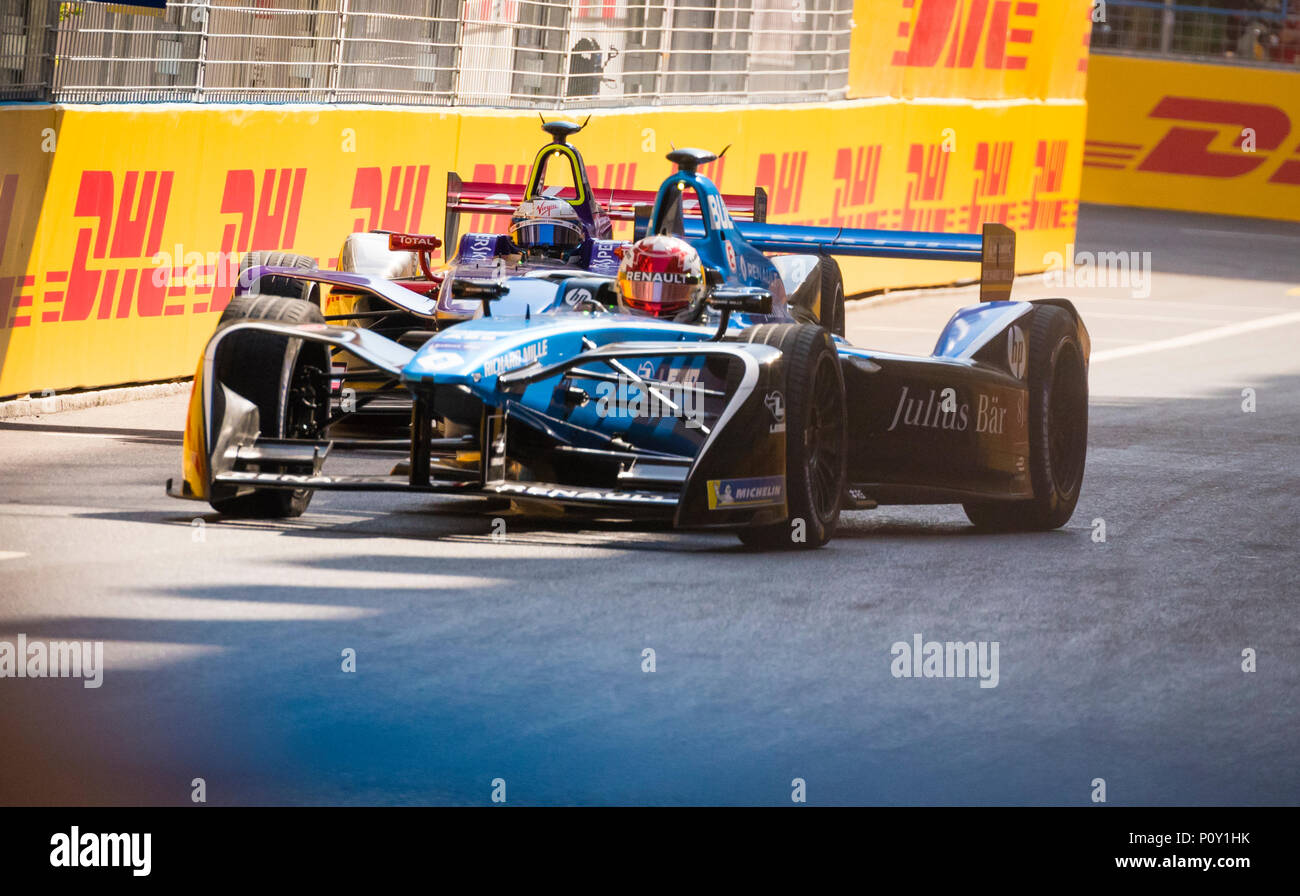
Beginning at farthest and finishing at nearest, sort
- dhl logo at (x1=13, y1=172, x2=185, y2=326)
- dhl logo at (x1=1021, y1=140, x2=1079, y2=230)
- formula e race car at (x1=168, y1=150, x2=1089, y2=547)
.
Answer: dhl logo at (x1=1021, y1=140, x2=1079, y2=230)
dhl logo at (x1=13, y1=172, x2=185, y2=326)
formula e race car at (x1=168, y1=150, x2=1089, y2=547)

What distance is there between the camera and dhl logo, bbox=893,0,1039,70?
24.4 meters

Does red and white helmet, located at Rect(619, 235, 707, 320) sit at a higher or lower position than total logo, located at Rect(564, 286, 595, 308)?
higher

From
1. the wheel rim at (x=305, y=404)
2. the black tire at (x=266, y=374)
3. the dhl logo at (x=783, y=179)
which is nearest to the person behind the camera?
the black tire at (x=266, y=374)

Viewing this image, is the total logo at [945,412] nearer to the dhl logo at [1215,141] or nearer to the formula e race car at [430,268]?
the formula e race car at [430,268]

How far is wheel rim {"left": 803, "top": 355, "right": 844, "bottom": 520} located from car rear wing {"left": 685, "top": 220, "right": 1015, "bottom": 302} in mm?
1979

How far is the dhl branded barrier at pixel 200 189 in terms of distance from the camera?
12039mm

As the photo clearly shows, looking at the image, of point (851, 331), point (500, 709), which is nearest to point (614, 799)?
point (500, 709)

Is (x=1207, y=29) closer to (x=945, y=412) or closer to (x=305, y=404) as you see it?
(x=945, y=412)

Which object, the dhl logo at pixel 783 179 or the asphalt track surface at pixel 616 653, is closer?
the asphalt track surface at pixel 616 653

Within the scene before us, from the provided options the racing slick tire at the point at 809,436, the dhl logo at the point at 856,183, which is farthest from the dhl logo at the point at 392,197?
the dhl logo at the point at 856,183

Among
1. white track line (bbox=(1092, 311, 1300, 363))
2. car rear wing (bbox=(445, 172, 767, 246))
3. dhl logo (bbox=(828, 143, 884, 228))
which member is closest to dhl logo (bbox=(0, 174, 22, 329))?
car rear wing (bbox=(445, 172, 767, 246))

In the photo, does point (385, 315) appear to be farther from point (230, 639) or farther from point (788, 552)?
point (230, 639)

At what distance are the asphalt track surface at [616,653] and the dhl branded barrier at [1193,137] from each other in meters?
25.1

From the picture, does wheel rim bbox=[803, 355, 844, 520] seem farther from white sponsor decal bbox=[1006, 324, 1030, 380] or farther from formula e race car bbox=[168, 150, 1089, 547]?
white sponsor decal bbox=[1006, 324, 1030, 380]
